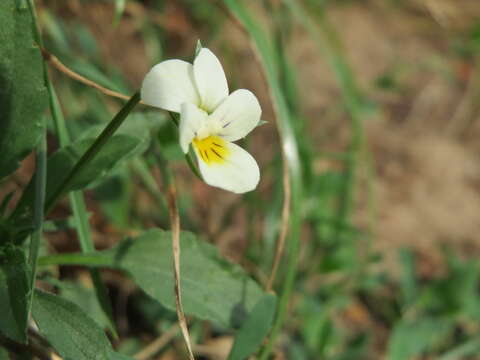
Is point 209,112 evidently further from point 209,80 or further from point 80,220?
point 80,220

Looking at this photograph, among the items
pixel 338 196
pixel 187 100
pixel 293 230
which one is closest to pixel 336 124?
pixel 338 196

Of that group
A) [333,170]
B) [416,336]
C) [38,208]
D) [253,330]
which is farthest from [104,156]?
[333,170]

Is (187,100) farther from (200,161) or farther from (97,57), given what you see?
(97,57)

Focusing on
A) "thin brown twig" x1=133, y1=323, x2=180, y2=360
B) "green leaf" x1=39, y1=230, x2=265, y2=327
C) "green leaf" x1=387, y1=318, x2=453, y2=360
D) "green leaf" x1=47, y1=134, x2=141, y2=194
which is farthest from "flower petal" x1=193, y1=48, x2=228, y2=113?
"green leaf" x1=387, y1=318, x2=453, y2=360

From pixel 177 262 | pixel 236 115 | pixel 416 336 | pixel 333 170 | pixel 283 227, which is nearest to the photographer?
pixel 236 115

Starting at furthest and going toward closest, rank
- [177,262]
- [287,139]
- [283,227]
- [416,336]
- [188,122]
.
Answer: [416,336] → [287,139] → [283,227] → [177,262] → [188,122]

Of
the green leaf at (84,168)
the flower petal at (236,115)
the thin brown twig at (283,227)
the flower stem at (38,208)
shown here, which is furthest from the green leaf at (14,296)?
the thin brown twig at (283,227)

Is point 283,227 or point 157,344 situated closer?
point 283,227

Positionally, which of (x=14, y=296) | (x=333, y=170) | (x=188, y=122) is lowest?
(x=14, y=296)
